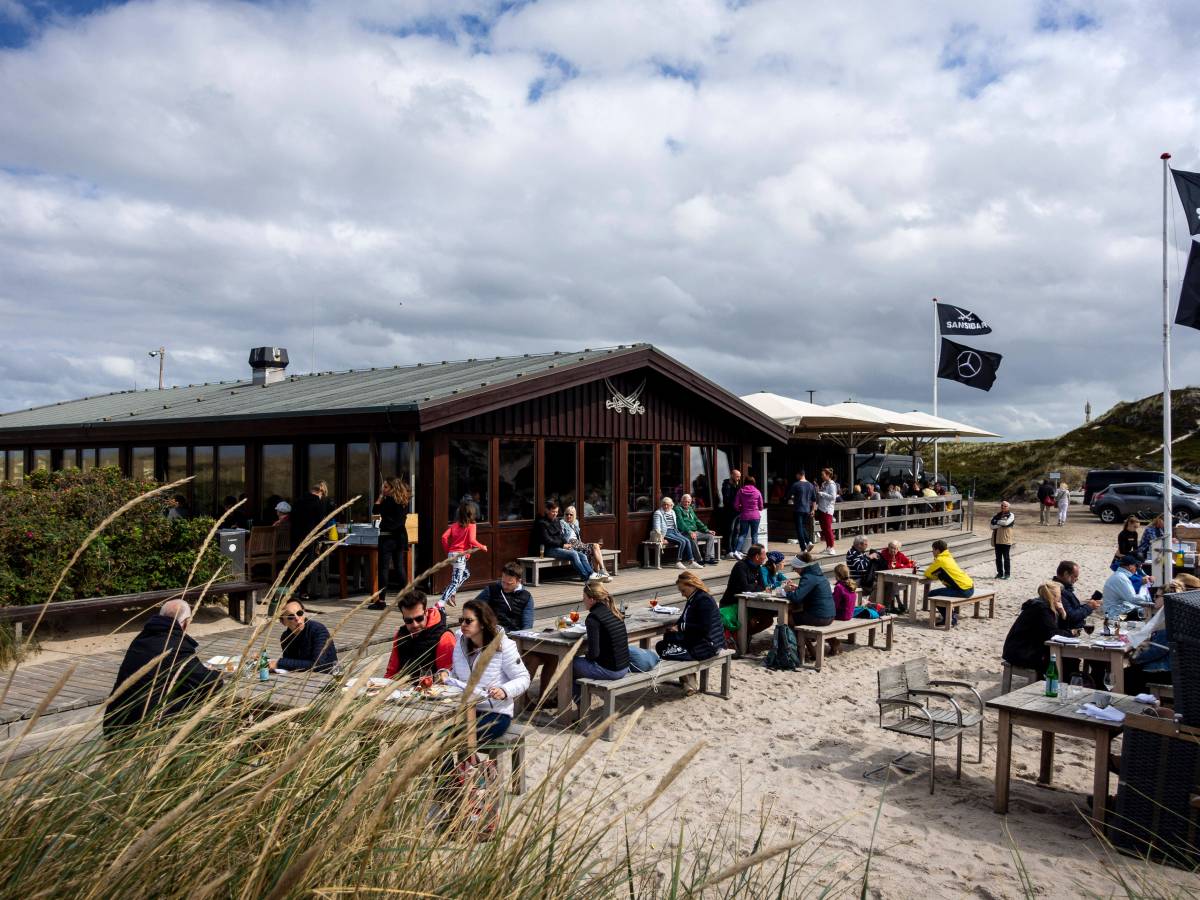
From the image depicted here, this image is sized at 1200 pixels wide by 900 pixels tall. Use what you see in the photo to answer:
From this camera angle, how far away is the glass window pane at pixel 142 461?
55.1 feet

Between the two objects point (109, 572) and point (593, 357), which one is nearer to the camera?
point (109, 572)

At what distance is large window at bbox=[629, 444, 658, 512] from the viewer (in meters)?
15.6

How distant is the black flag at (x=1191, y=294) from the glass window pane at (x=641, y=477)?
796 centimetres

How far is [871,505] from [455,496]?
Answer: 1146 centimetres

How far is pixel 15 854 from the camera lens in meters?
1.80

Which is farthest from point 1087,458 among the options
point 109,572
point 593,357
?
point 109,572

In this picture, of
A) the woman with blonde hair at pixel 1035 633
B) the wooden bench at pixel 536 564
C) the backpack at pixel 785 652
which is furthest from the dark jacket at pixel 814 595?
the wooden bench at pixel 536 564

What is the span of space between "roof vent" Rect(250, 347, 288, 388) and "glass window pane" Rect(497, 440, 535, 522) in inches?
339

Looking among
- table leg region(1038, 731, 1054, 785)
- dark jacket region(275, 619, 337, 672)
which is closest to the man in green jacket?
table leg region(1038, 731, 1054, 785)

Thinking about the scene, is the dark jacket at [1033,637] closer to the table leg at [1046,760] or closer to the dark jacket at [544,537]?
the table leg at [1046,760]

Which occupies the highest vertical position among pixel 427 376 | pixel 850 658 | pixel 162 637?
pixel 427 376

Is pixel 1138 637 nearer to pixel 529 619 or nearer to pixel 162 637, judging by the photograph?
pixel 529 619

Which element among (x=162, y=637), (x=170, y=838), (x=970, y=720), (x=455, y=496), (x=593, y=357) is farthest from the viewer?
(x=593, y=357)

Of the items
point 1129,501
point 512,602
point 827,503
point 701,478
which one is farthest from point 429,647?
point 1129,501
